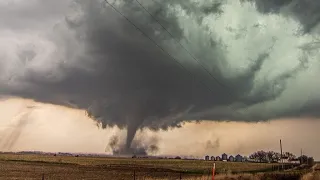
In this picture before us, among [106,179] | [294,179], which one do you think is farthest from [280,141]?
[106,179]

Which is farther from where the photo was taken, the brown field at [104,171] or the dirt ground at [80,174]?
the brown field at [104,171]

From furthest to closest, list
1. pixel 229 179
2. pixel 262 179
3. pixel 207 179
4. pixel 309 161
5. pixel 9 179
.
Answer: pixel 309 161, pixel 9 179, pixel 262 179, pixel 229 179, pixel 207 179

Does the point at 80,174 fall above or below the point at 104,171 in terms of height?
above

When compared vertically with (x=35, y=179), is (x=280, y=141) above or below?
above

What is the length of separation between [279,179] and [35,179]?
103 ft

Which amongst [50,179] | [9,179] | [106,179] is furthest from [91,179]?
[9,179]

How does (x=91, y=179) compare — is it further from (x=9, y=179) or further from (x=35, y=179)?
(x=9, y=179)

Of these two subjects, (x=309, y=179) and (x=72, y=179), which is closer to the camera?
(x=309, y=179)

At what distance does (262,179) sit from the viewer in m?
43.1

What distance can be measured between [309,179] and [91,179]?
27.4 metres

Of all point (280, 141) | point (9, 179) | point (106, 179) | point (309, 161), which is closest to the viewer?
point (9, 179)

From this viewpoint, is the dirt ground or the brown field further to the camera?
the brown field

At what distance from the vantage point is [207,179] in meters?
34.7

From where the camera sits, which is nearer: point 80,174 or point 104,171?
point 80,174
